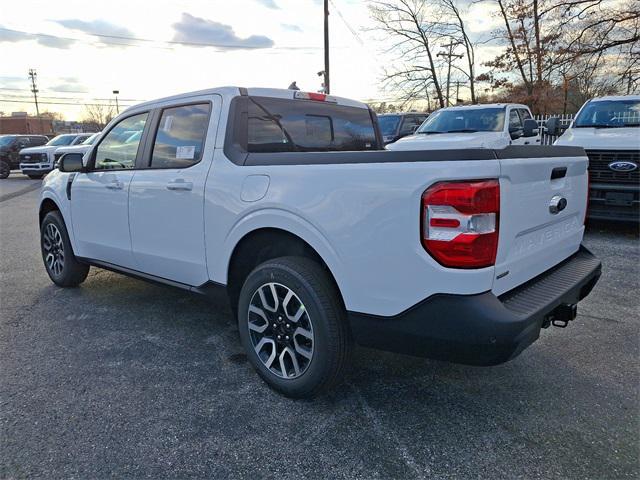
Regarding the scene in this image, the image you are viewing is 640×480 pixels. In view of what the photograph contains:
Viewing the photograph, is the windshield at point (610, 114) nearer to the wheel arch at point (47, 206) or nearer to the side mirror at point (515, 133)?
the side mirror at point (515, 133)

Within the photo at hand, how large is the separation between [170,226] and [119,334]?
3.47 feet

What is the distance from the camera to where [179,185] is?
338 centimetres

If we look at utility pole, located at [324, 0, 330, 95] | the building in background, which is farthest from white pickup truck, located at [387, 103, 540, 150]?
the building in background

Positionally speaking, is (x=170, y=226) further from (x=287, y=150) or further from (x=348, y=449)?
(x=348, y=449)

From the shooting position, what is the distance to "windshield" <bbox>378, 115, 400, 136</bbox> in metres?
13.6

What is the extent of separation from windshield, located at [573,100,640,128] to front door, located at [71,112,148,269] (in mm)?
7278

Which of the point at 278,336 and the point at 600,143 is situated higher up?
the point at 600,143

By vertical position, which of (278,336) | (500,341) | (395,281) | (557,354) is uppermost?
(395,281)

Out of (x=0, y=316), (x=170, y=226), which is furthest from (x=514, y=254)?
(x=0, y=316)

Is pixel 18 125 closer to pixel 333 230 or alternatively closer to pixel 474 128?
pixel 474 128

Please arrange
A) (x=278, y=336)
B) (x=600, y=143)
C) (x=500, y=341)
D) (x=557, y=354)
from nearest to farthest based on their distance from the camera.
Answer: (x=500, y=341) < (x=278, y=336) < (x=557, y=354) < (x=600, y=143)

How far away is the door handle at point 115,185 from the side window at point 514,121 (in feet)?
25.5

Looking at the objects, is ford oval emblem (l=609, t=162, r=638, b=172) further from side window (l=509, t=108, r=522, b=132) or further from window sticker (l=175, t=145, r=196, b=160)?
window sticker (l=175, t=145, r=196, b=160)

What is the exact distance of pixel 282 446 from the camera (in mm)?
2439
